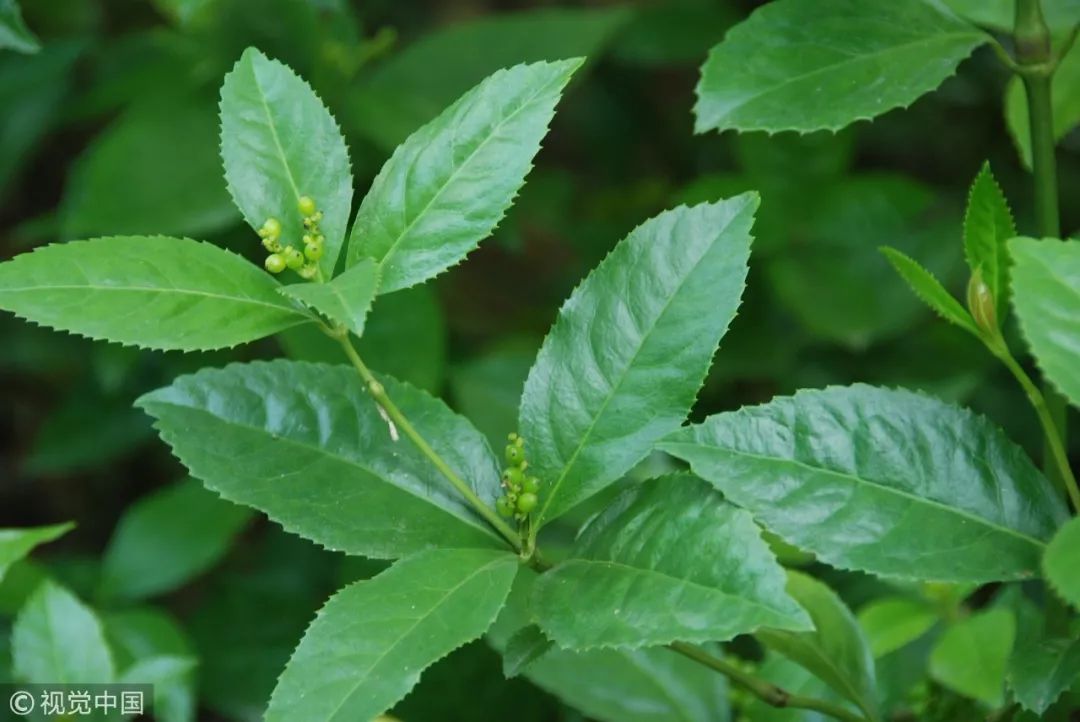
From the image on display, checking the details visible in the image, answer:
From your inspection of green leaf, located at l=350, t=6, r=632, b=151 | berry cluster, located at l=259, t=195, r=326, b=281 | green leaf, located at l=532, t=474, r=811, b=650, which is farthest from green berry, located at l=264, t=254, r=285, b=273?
green leaf, located at l=350, t=6, r=632, b=151

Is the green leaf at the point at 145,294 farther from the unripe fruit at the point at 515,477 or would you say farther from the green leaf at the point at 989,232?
the green leaf at the point at 989,232

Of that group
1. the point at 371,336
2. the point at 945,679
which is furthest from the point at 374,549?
the point at 371,336

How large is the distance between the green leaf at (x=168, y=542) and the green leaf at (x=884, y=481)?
1.07 meters

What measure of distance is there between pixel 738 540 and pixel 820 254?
1.27 m

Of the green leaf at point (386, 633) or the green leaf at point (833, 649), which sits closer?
the green leaf at point (386, 633)

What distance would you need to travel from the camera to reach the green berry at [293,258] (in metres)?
0.76

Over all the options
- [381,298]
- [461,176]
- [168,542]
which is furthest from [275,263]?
[168,542]

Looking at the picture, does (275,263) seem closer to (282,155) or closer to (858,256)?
(282,155)

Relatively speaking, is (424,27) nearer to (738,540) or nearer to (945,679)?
(945,679)

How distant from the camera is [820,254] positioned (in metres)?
1.86

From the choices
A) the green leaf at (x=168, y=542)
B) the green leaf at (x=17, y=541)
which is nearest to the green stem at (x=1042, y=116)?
the green leaf at (x=17, y=541)

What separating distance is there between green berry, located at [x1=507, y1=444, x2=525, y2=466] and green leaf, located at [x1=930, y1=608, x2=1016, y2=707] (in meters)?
0.56

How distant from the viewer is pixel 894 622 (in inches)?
49.3

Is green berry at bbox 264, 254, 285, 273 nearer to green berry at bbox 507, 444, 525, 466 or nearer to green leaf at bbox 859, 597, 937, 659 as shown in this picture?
green berry at bbox 507, 444, 525, 466
